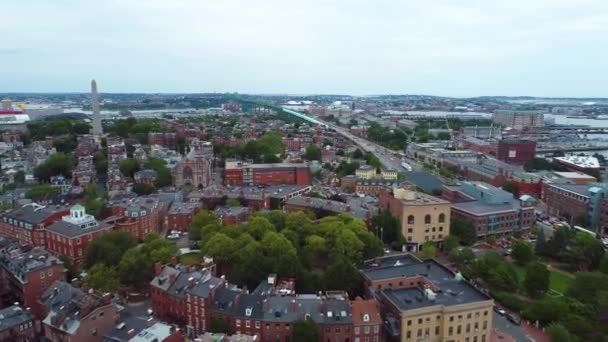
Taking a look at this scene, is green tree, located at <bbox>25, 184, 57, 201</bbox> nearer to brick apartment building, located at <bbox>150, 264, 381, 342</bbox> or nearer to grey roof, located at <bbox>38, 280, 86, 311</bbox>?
grey roof, located at <bbox>38, 280, 86, 311</bbox>

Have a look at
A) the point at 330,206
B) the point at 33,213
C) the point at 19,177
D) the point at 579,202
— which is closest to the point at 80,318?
the point at 33,213

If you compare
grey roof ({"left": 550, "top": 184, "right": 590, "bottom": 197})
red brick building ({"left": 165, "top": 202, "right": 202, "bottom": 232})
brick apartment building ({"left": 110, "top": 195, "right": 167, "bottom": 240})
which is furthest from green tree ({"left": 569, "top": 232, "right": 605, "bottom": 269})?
brick apartment building ({"left": 110, "top": 195, "right": 167, "bottom": 240})

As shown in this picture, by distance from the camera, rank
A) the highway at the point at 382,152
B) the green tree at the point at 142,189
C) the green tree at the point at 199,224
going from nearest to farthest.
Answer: the green tree at the point at 199,224 < the green tree at the point at 142,189 < the highway at the point at 382,152

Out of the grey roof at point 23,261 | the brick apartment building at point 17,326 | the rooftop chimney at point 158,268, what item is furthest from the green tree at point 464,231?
the brick apartment building at point 17,326

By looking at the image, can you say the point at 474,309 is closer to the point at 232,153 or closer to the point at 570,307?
the point at 570,307

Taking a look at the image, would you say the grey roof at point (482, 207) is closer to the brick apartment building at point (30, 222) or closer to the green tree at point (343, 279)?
the green tree at point (343, 279)

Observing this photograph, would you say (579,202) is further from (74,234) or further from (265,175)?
(74,234)
